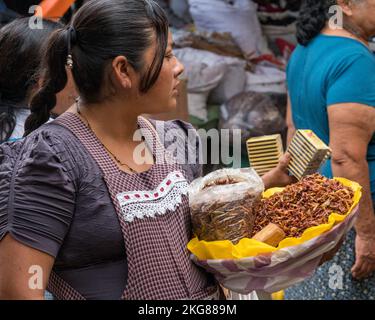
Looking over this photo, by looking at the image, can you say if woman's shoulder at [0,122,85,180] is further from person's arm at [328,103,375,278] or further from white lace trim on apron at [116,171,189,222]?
person's arm at [328,103,375,278]

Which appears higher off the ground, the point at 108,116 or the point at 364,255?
the point at 108,116

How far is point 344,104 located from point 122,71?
3.61 ft

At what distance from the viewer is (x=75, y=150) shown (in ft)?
5.32

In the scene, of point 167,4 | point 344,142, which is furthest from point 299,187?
point 167,4

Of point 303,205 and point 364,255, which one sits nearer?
point 303,205

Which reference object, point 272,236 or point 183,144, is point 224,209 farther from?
point 183,144

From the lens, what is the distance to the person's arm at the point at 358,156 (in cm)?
252

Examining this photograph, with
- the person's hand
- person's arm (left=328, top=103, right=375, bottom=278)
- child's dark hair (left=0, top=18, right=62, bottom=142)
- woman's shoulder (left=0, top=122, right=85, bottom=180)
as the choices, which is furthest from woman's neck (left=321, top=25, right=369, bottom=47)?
woman's shoulder (left=0, top=122, right=85, bottom=180)

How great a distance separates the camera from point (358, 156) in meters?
2.56

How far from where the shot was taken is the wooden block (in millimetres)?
1661

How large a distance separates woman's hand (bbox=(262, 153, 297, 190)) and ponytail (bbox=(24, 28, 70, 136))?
25.6 inches

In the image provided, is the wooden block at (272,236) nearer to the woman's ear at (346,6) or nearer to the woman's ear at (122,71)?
the woman's ear at (122,71)

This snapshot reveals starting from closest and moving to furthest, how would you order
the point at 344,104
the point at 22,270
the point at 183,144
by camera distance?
the point at 22,270 < the point at 183,144 < the point at 344,104

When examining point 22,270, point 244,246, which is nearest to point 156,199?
point 244,246
